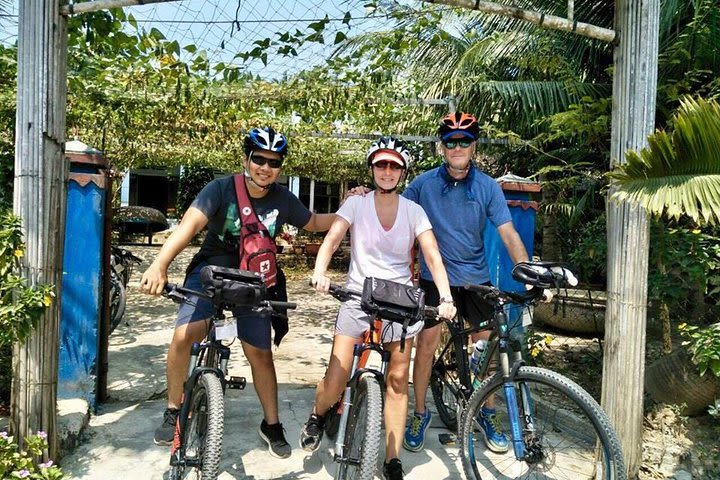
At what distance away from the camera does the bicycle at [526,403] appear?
98.6 inches

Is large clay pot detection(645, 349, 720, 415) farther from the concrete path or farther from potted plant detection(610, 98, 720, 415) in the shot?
the concrete path

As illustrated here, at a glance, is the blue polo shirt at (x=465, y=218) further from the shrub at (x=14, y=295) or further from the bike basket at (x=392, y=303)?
the shrub at (x=14, y=295)

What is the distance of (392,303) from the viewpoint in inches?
102

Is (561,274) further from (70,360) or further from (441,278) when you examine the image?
(70,360)

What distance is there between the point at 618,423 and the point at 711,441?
103cm

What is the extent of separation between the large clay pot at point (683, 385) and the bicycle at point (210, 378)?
276cm

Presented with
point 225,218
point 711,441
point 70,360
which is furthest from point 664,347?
point 70,360

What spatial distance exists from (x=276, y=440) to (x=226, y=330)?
40.6 inches

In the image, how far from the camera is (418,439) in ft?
11.5

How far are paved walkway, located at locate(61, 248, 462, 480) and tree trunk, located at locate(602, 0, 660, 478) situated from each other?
967mm

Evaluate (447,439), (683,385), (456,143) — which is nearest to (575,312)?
(683,385)

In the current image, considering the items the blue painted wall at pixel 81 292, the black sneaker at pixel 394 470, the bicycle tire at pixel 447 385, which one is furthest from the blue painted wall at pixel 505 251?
the blue painted wall at pixel 81 292

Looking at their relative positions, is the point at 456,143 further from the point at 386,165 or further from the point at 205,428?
the point at 205,428

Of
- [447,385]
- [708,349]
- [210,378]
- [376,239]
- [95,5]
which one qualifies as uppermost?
[95,5]
